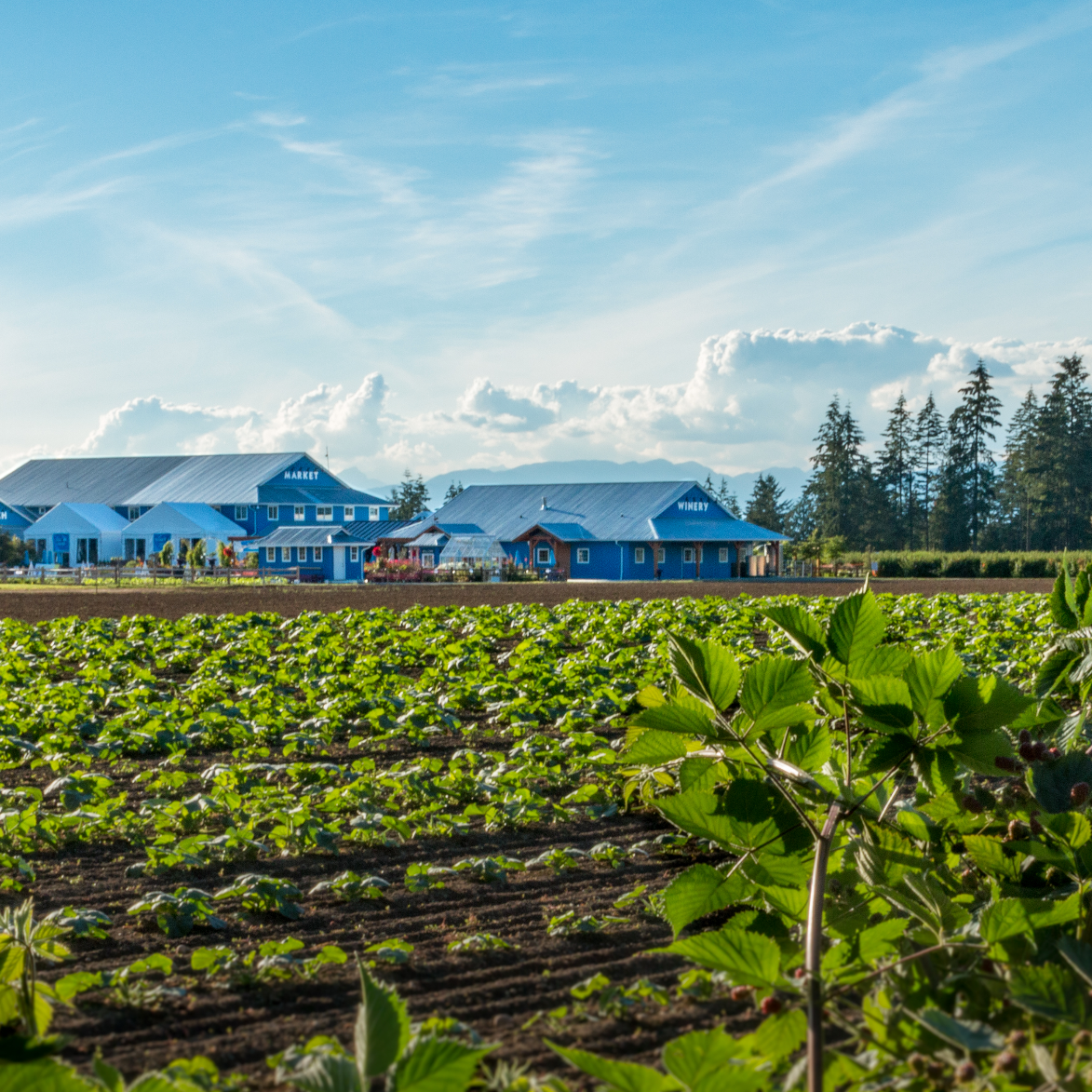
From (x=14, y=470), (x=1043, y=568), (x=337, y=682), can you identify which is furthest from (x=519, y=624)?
(x=14, y=470)

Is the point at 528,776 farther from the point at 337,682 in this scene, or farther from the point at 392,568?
the point at 392,568

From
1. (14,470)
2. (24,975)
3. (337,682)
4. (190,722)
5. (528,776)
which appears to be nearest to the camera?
(24,975)

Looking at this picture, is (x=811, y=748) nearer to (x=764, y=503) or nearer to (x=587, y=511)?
(x=587, y=511)

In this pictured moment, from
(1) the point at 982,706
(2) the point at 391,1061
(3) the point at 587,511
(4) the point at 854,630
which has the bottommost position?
(2) the point at 391,1061

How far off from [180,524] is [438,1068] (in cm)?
6567

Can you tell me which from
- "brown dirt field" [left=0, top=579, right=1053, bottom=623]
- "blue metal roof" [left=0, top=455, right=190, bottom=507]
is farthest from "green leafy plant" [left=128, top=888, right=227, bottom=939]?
"blue metal roof" [left=0, top=455, right=190, bottom=507]

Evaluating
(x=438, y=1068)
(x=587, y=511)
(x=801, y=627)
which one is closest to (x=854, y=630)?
(x=801, y=627)

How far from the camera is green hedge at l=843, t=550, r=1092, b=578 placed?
→ 59.7 meters

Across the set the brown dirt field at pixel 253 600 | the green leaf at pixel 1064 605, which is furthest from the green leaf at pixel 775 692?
the brown dirt field at pixel 253 600

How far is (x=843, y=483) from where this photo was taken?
83.2 metres

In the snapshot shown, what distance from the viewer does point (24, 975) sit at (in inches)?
96.2

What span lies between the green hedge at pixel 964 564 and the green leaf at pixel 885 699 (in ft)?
201

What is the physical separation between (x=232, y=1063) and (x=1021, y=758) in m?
2.21

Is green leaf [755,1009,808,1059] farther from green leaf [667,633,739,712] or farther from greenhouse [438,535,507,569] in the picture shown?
greenhouse [438,535,507,569]
